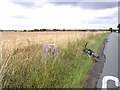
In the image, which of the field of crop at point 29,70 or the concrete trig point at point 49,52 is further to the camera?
the concrete trig point at point 49,52

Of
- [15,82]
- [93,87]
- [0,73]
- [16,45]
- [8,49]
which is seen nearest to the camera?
[0,73]

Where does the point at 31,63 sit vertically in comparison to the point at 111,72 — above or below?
above

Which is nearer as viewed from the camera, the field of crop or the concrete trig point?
the field of crop

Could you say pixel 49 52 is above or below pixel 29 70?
above

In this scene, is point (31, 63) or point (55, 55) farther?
point (55, 55)

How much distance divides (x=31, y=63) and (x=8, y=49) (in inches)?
28.1

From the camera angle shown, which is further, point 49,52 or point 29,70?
point 49,52

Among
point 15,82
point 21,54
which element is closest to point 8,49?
point 21,54

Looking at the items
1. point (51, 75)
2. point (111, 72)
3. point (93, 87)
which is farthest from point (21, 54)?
point (111, 72)

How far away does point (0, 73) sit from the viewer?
7395 mm

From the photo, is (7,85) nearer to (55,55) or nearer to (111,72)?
(55,55)

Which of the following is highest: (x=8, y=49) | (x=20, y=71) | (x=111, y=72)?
(x=8, y=49)

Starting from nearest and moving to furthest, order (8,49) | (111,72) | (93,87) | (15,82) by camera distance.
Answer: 1. (15,82)
2. (8,49)
3. (93,87)
4. (111,72)

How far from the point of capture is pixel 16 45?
9.09m
